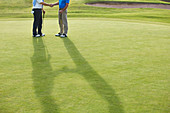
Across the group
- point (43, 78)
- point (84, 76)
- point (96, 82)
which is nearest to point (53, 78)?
point (43, 78)

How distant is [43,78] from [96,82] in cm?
87

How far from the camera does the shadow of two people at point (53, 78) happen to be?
326 centimetres

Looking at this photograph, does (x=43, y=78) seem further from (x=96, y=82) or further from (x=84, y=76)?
(x=96, y=82)

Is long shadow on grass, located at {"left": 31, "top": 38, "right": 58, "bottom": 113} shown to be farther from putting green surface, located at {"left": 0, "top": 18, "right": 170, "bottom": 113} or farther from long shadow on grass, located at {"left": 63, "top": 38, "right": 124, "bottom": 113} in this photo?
long shadow on grass, located at {"left": 63, "top": 38, "right": 124, "bottom": 113}

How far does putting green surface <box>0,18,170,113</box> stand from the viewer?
128 inches

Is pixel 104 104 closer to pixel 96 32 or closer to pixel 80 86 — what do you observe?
pixel 80 86

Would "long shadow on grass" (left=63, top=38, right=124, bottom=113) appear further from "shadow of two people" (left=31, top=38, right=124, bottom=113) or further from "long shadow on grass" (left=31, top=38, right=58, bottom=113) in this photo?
"long shadow on grass" (left=31, top=38, right=58, bottom=113)

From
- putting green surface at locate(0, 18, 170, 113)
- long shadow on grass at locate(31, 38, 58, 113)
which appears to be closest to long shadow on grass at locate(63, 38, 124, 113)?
putting green surface at locate(0, 18, 170, 113)

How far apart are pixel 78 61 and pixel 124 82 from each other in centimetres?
154

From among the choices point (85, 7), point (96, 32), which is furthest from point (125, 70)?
point (85, 7)

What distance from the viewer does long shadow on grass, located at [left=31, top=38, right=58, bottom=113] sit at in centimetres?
327

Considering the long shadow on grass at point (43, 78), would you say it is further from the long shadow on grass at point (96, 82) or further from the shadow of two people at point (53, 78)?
the long shadow on grass at point (96, 82)

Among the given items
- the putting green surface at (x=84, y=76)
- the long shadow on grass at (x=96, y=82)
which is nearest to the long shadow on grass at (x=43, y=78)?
the putting green surface at (x=84, y=76)

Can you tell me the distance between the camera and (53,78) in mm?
4297
